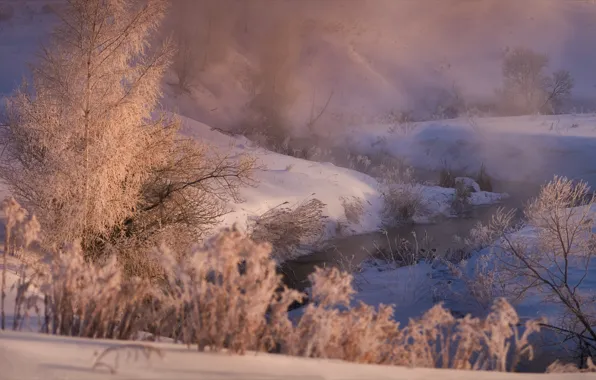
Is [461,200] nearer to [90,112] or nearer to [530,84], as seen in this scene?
[90,112]

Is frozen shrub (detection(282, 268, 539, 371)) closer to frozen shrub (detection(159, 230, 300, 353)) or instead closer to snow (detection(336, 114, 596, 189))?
frozen shrub (detection(159, 230, 300, 353))

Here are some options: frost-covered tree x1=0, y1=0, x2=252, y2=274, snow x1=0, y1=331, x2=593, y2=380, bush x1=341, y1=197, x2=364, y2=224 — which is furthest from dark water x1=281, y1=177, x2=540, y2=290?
snow x1=0, y1=331, x2=593, y2=380

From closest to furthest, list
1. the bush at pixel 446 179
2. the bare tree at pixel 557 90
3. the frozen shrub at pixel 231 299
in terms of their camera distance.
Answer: the frozen shrub at pixel 231 299
the bush at pixel 446 179
the bare tree at pixel 557 90

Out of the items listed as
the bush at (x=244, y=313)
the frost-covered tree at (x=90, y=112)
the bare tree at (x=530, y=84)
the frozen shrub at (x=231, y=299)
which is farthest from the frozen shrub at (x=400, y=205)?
the bare tree at (x=530, y=84)

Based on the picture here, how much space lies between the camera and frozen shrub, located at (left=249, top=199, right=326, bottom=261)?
48.8ft

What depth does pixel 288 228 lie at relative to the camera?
1526 cm

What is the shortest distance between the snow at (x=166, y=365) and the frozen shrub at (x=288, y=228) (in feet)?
36.3

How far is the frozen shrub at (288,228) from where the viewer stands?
14.9 m

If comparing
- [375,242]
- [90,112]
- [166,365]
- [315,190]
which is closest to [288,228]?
[375,242]

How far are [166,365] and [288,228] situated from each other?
12.2m

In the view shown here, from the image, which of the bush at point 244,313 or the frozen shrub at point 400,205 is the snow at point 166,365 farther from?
the frozen shrub at point 400,205

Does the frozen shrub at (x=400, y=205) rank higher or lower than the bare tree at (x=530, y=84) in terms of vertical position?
lower

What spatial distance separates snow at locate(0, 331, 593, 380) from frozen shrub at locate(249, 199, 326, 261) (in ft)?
36.3

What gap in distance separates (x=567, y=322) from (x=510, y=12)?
67.7 meters
